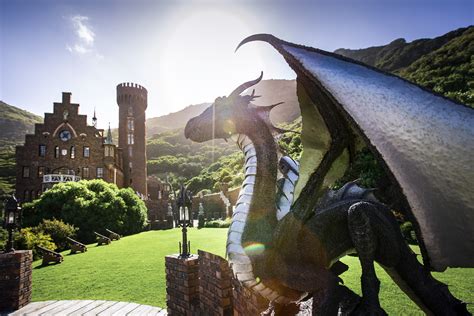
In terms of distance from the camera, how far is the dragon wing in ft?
3.56

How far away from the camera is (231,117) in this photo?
2027 mm

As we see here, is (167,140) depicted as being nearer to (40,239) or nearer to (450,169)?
(40,239)

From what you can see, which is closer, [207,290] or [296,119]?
[207,290]

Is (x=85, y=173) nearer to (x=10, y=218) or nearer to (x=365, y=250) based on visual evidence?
(x=10, y=218)

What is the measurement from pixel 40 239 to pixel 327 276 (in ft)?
53.9

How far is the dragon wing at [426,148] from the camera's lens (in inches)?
42.7

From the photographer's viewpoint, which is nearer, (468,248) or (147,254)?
(468,248)

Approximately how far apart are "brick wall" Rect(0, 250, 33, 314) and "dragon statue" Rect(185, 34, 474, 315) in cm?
618

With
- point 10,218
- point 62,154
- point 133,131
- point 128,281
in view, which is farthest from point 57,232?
point 133,131

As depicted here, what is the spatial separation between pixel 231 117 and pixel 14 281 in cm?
657

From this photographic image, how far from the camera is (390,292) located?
4.97 metres

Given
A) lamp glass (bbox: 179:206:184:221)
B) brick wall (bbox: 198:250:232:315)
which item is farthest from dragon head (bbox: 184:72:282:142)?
lamp glass (bbox: 179:206:184:221)

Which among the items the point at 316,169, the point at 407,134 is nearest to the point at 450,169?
the point at 407,134

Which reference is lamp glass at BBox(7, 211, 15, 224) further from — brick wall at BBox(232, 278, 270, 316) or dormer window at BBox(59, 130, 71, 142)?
dormer window at BBox(59, 130, 71, 142)
